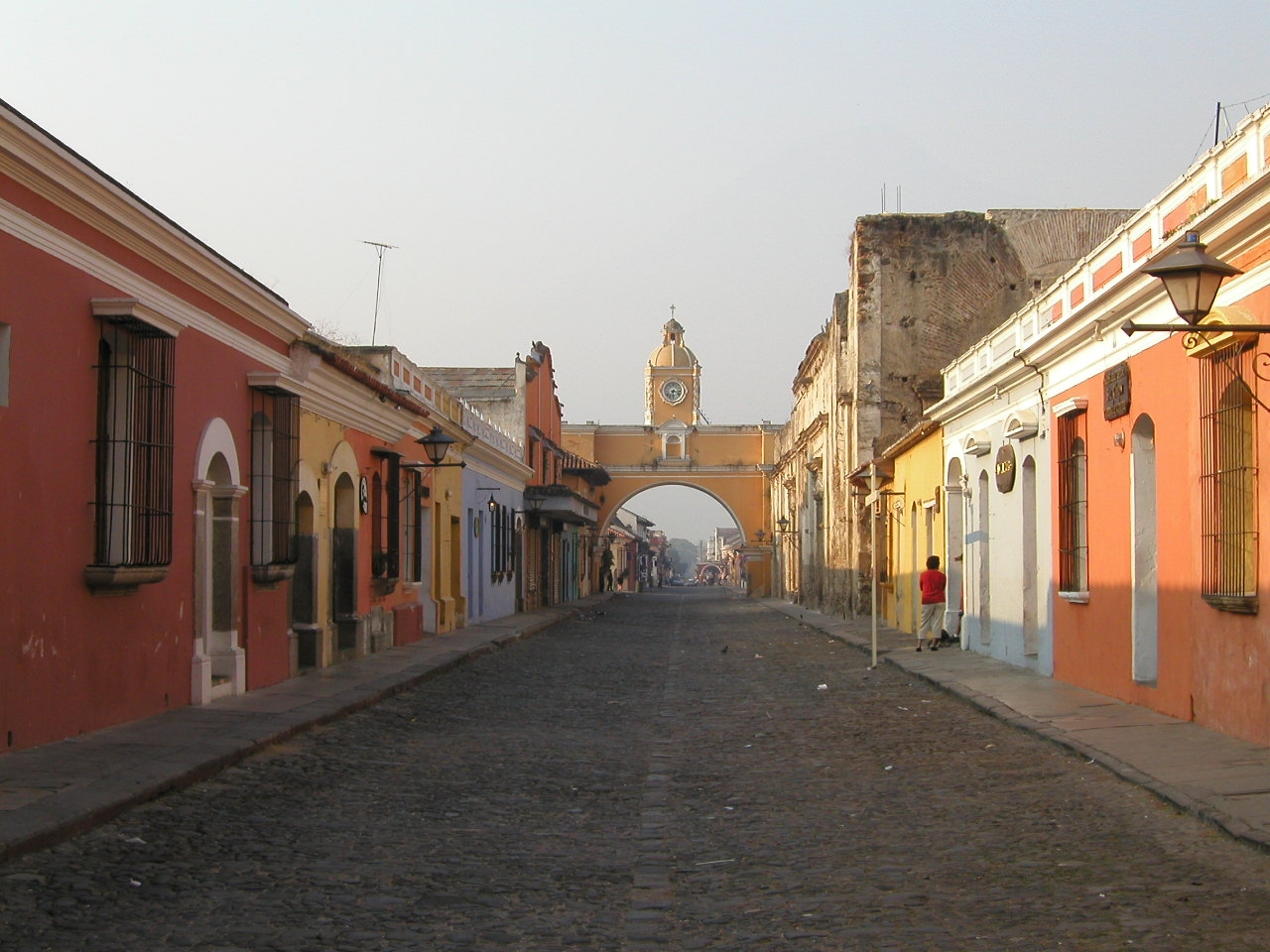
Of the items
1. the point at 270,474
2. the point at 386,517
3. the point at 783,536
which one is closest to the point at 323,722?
the point at 270,474

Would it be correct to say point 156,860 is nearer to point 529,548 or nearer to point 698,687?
point 698,687

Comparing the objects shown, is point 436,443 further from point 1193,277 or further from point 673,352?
point 673,352

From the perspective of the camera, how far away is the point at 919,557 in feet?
78.3

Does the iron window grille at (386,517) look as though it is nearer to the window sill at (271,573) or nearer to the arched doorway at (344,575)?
the arched doorway at (344,575)

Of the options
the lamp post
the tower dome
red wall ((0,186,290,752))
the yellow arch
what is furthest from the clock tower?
red wall ((0,186,290,752))

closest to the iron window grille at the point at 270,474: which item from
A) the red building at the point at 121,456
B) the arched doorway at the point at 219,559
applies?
the red building at the point at 121,456

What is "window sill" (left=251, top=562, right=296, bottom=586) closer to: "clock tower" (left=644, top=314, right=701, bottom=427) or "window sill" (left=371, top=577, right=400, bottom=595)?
"window sill" (left=371, top=577, right=400, bottom=595)

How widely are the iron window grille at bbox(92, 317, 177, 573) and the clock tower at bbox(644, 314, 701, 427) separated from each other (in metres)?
62.1

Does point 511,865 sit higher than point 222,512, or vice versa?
point 222,512

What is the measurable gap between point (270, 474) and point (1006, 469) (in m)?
8.12

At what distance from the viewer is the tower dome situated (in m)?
74.5

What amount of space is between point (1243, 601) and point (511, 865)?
5.32 metres

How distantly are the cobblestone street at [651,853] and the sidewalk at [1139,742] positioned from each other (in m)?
0.15

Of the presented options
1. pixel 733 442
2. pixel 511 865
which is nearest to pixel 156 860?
pixel 511 865
